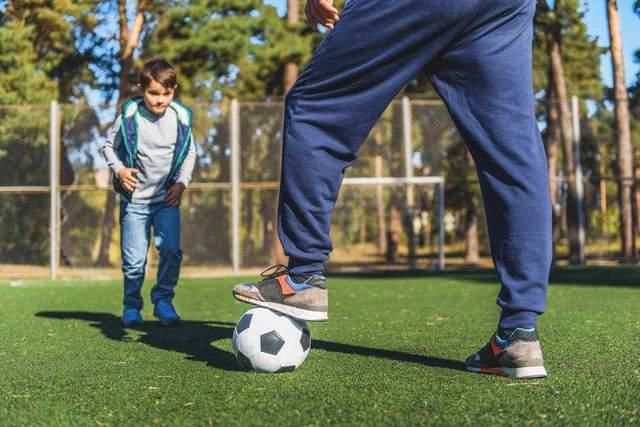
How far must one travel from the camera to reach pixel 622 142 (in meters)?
15.5

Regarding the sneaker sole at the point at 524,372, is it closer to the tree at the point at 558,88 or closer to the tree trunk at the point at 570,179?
the tree at the point at 558,88

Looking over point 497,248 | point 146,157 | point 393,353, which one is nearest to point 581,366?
point 497,248

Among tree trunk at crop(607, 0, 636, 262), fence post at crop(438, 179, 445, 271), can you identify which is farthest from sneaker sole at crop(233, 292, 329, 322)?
tree trunk at crop(607, 0, 636, 262)

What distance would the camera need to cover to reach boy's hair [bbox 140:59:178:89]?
15.2 ft

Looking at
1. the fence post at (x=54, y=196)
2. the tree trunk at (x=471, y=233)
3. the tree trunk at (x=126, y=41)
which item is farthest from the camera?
the tree trunk at (x=126, y=41)

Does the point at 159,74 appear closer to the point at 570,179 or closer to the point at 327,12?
the point at 327,12

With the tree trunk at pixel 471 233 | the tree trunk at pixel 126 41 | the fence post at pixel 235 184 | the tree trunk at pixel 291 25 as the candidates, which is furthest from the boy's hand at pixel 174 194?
the tree trunk at pixel 291 25

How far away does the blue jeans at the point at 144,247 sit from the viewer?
15.5 ft

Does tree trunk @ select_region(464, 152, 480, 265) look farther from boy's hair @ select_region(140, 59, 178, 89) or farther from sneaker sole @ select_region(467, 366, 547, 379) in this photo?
sneaker sole @ select_region(467, 366, 547, 379)

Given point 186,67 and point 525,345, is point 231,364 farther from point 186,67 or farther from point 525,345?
point 186,67

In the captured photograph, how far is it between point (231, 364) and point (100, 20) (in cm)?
1814

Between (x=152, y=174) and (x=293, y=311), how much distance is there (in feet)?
8.06

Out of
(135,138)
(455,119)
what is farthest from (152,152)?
(455,119)

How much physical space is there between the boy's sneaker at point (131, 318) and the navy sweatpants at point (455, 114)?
2.29 metres
